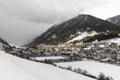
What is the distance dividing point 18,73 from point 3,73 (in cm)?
61

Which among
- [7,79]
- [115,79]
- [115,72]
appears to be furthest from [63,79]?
[115,72]

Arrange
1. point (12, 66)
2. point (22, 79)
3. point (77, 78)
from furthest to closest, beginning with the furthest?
point (77, 78) < point (12, 66) < point (22, 79)

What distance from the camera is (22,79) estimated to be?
1049cm

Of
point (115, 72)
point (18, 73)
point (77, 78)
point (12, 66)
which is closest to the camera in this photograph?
point (18, 73)

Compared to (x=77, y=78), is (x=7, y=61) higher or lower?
higher

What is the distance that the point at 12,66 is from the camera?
1248 centimetres

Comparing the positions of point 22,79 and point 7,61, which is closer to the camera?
point 22,79

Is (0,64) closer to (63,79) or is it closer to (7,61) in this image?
(7,61)

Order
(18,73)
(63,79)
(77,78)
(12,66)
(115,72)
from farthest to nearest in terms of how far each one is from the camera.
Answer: (115,72) → (77,78) → (63,79) → (12,66) → (18,73)

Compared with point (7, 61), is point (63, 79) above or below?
below

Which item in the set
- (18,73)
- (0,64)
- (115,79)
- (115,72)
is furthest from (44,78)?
(115,72)

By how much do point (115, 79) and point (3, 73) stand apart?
90.8 meters

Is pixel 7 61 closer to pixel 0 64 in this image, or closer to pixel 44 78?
pixel 0 64

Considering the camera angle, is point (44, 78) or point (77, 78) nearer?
point (44, 78)
